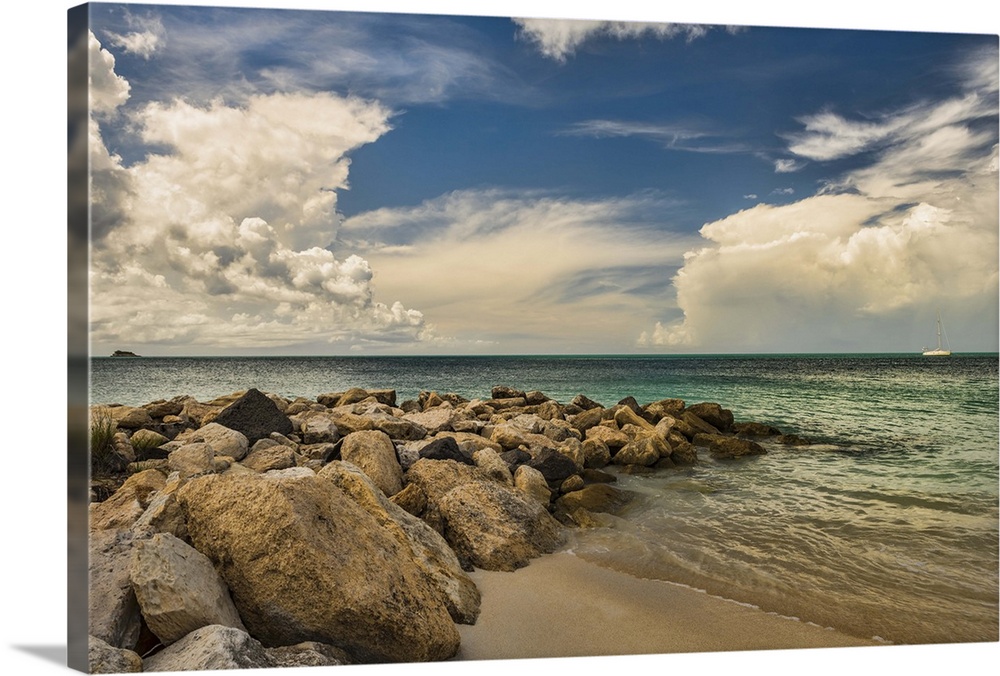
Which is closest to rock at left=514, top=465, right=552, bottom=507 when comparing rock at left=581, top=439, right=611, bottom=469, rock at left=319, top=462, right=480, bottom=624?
rock at left=319, top=462, right=480, bottom=624

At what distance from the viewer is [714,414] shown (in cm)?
787

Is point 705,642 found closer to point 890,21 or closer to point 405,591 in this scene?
point 405,591

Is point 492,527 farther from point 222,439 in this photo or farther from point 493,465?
point 222,439

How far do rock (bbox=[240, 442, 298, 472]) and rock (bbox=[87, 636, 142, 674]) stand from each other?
203 centimetres

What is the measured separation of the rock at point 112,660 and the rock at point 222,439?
222 cm

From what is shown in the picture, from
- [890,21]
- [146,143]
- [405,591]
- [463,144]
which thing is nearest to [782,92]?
[890,21]

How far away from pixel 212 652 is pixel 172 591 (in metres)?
0.29

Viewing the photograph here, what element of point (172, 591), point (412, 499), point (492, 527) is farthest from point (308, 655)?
point (492, 527)

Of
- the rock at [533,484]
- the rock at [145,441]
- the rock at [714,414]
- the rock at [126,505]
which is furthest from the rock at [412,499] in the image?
the rock at [714,414]

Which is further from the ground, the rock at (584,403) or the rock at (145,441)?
the rock at (145,441)

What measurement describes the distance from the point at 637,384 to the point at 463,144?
17.0 ft

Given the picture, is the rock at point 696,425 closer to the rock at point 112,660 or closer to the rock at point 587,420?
the rock at point 587,420

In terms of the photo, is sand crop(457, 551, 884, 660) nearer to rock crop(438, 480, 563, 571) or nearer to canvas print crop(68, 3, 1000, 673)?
canvas print crop(68, 3, 1000, 673)

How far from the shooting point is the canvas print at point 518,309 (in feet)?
10.8
